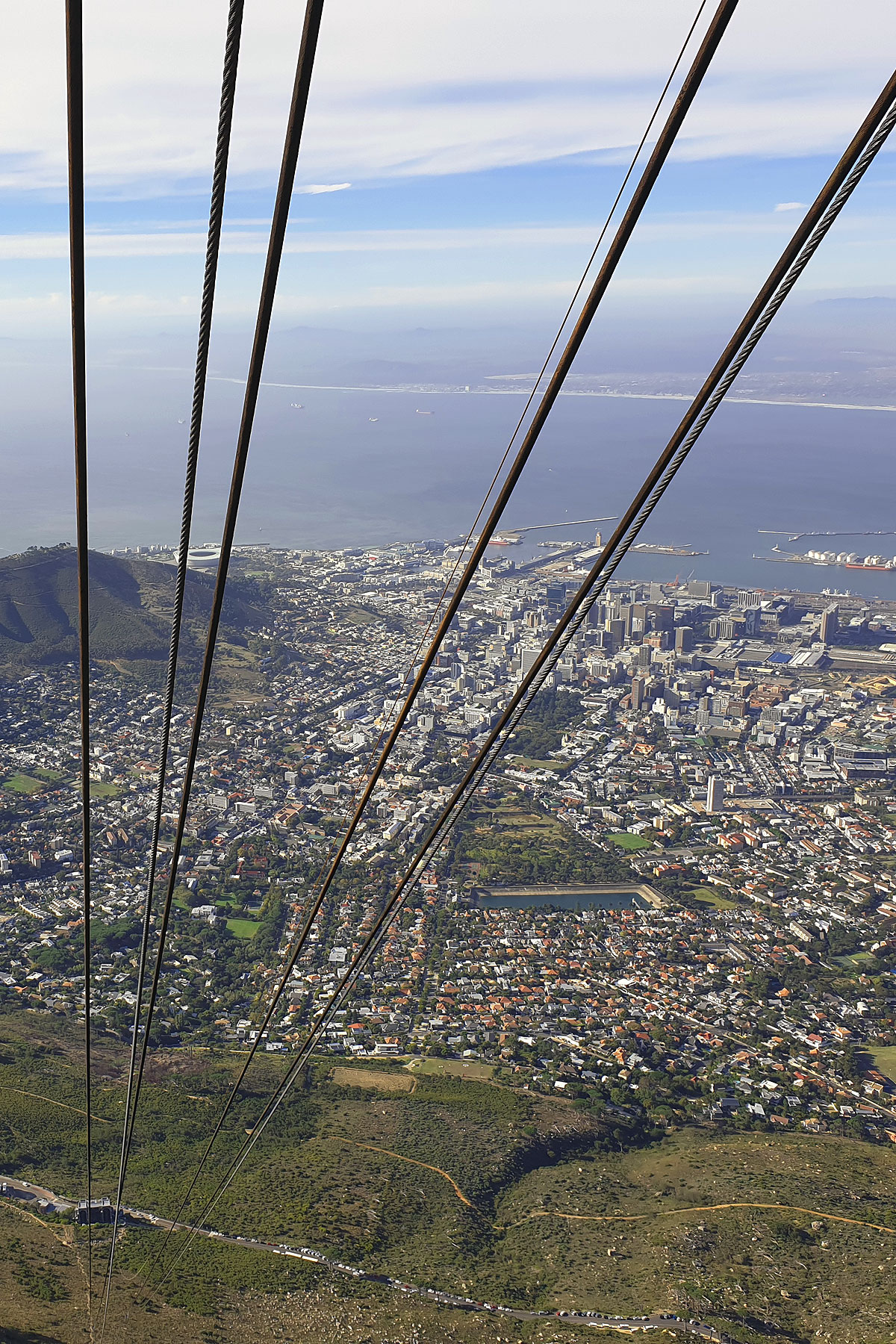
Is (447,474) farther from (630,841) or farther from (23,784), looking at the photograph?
(630,841)

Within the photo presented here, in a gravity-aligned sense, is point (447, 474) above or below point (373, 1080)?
above

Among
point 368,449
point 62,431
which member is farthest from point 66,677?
point 62,431

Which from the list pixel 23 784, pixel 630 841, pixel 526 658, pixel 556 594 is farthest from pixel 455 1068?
pixel 556 594

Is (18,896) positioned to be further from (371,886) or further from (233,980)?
(371,886)

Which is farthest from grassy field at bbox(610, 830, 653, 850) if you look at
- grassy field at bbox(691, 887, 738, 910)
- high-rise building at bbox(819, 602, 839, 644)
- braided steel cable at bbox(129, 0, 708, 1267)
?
high-rise building at bbox(819, 602, 839, 644)

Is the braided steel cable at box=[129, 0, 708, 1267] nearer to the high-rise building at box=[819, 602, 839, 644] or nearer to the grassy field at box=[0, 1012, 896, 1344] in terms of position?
the grassy field at box=[0, 1012, 896, 1344]

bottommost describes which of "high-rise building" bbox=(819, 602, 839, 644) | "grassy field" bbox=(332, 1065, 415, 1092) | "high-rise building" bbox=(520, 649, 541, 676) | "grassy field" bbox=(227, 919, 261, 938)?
"grassy field" bbox=(332, 1065, 415, 1092)

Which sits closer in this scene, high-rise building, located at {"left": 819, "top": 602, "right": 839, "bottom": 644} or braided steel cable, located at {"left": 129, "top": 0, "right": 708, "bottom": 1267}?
braided steel cable, located at {"left": 129, "top": 0, "right": 708, "bottom": 1267}
